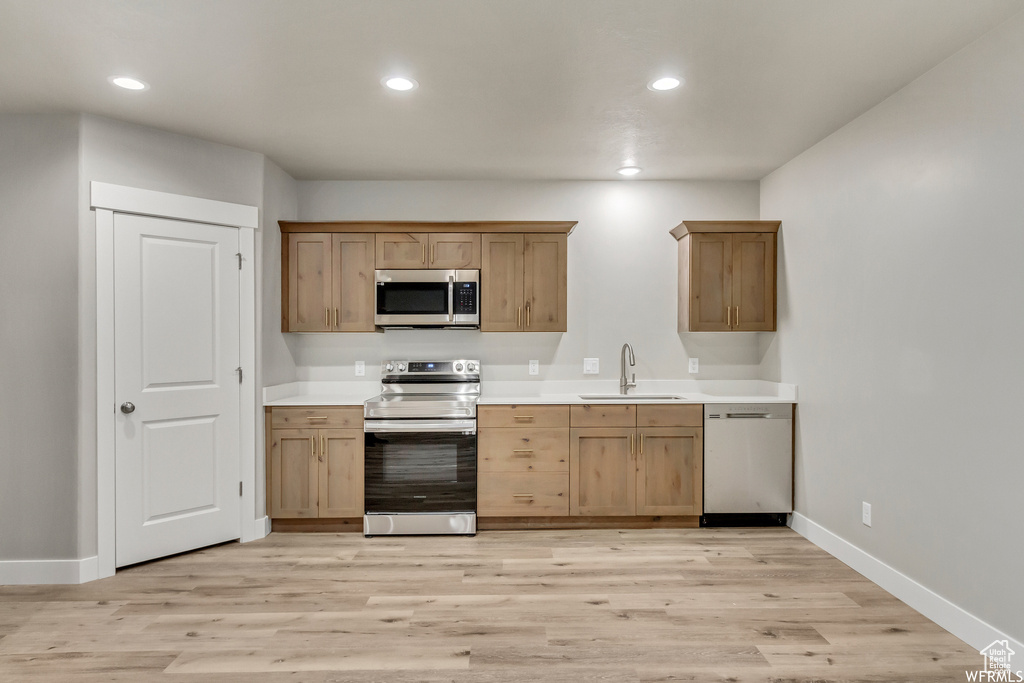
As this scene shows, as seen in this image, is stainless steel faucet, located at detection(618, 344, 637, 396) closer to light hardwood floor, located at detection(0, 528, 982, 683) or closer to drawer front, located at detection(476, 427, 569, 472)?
drawer front, located at detection(476, 427, 569, 472)

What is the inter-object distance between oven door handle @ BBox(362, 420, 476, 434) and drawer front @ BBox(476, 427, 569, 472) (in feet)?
0.54

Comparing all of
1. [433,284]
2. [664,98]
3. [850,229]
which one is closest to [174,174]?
[433,284]

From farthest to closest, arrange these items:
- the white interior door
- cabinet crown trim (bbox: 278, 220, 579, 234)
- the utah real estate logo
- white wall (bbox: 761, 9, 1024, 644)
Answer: cabinet crown trim (bbox: 278, 220, 579, 234)
the white interior door
white wall (bbox: 761, 9, 1024, 644)
the utah real estate logo

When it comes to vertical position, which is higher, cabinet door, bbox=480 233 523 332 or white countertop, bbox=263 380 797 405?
cabinet door, bbox=480 233 523 332

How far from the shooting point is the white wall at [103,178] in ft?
10.2

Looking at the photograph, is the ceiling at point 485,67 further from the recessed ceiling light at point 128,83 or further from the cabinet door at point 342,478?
the cabinet door at point 342,478

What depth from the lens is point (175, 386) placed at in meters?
3.43

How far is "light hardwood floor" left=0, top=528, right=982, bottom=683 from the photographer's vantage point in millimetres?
2246

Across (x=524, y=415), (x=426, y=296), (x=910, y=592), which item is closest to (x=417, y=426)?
(x=524, y=415)

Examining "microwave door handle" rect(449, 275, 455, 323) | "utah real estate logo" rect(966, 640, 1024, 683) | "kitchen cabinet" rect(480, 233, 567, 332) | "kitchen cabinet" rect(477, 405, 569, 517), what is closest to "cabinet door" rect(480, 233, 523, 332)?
"kitchen cabinet" rect(480, 233, 567, 332)

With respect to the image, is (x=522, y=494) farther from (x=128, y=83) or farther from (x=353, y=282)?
(x=128, y=83)

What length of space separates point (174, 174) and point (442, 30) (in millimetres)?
2133

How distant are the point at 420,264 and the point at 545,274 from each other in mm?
930

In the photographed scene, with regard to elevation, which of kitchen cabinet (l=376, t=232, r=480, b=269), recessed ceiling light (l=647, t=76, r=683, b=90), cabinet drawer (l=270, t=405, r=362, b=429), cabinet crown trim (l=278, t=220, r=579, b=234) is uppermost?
recessed ceiling light (l=647, t=76, r=683, b=90)
